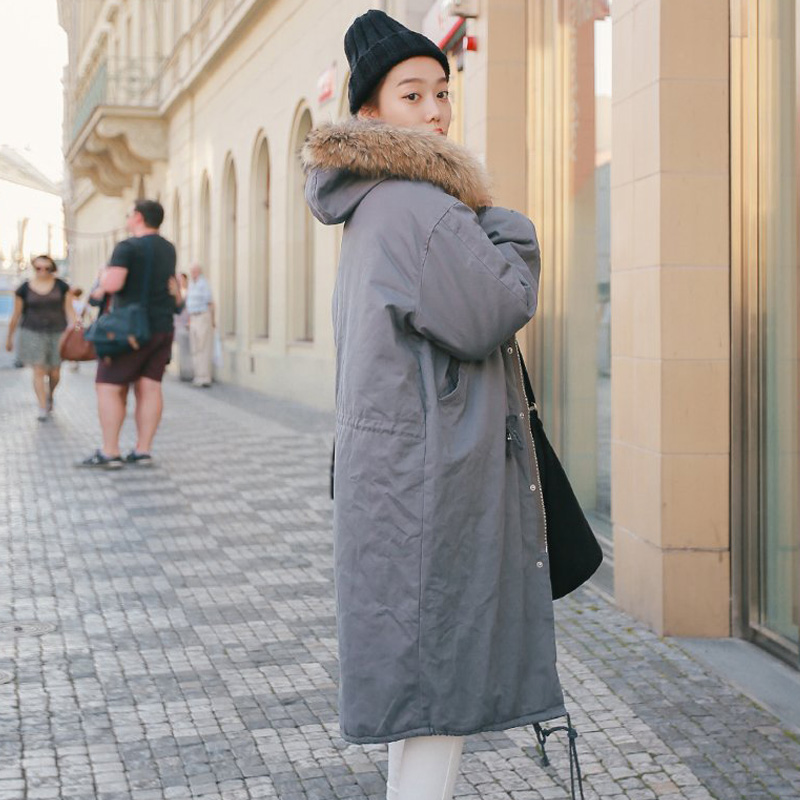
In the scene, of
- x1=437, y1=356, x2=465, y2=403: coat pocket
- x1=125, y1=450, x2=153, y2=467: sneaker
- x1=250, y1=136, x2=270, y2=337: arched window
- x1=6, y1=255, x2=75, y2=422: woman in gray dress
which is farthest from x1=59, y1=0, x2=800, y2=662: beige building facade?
x1=250, y1=136, x2=270, y2=337: arched window

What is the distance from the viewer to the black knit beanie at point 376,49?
248 cm

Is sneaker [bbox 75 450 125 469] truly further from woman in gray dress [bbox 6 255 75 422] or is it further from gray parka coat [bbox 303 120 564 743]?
gray parka coat [bbox 303 120 564 743]

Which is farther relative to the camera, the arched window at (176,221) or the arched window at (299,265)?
the arched window at (176,221)

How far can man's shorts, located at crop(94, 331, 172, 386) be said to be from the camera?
9.27 metres

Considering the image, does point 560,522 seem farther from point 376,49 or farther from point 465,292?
point 376,49

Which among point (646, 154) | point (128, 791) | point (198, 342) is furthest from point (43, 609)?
point (198, 342)

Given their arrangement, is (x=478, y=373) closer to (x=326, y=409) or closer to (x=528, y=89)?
(x=528, y=89)

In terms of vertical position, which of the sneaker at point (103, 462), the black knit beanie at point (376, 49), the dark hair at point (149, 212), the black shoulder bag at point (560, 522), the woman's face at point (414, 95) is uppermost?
the dark hair at point (149, 212)

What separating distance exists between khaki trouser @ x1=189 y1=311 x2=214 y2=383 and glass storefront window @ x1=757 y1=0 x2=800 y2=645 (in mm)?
15539

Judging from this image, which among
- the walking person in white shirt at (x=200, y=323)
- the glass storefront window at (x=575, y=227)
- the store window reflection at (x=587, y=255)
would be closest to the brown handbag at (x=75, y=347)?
the glass storefront window at (x=575, y=227)

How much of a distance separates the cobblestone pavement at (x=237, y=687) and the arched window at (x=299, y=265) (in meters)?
9.53

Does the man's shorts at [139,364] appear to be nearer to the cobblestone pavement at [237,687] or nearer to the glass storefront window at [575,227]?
the cobblestone pavement at [237,687]

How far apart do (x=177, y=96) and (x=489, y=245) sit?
2358 cm

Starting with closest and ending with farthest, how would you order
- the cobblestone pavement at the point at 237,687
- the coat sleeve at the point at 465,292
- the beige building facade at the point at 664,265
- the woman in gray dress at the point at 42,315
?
the coat sleeve at the point at 465,292
the cobblestone pavement at the point at 237,687
the beige building facade at the point at 664,265
the woman in gray dress at the point at 42,315
